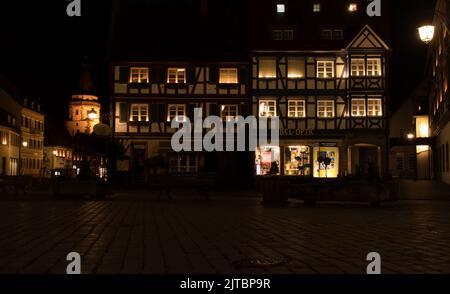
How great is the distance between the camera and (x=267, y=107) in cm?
4544

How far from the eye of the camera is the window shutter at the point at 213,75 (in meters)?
45.7

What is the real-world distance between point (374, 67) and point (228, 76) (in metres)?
10.8

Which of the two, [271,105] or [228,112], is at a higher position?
[271,105]

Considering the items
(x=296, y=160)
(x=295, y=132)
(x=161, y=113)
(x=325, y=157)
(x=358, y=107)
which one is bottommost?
(x=296, y=160)

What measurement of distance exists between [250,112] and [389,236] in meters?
35.3

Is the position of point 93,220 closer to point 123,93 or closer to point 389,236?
point 389,236

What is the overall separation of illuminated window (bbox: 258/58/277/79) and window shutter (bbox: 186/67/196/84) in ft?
16.4

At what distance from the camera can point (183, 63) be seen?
149 ft

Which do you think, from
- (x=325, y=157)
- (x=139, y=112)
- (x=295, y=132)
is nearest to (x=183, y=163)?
(x=139, y=112)

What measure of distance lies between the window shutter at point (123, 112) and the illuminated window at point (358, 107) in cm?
1682

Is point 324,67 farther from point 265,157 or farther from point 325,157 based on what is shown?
point 265,157

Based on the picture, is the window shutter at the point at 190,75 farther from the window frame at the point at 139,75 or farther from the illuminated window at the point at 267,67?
the illuminated window at the point at 267,67

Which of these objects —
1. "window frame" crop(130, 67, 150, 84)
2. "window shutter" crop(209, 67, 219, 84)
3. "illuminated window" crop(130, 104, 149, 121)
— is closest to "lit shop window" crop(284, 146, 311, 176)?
"window shutter" crop(209, 67, 219, 84)
